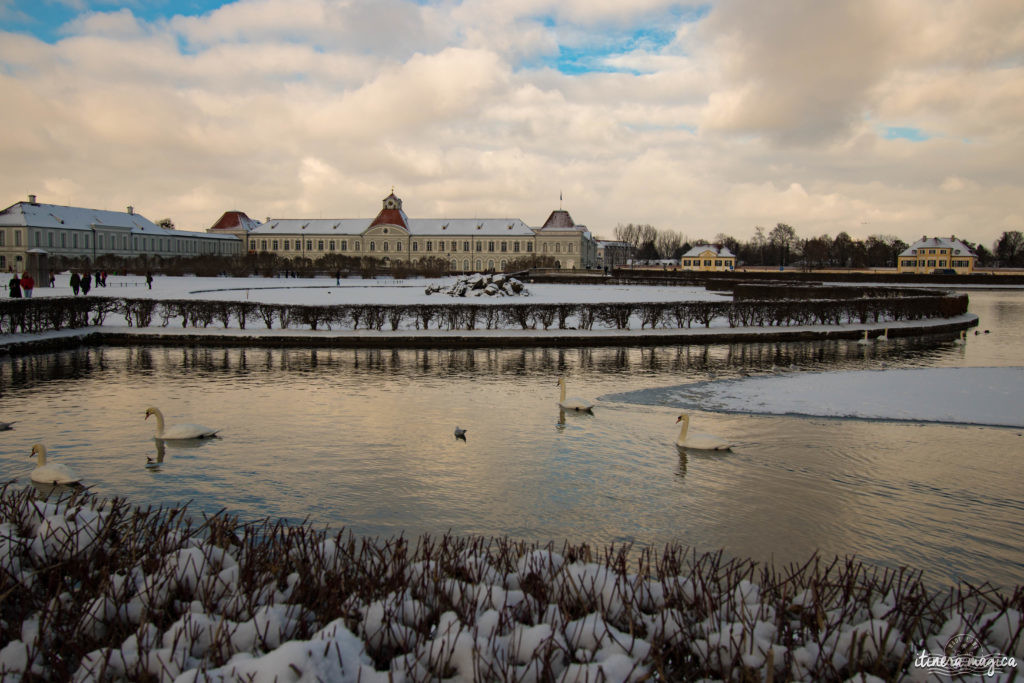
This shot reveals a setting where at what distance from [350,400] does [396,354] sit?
6.40 metres

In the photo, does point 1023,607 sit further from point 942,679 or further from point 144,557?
point 144,557

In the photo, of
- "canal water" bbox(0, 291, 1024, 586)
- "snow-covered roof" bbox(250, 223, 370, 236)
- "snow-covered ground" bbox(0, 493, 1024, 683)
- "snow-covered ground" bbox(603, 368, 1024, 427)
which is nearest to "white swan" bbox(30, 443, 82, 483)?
"canal water" bbox(0, 291, 1024, 586)

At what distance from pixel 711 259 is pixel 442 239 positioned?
46.7m

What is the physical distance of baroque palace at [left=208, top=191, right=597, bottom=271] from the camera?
105438 millimetres

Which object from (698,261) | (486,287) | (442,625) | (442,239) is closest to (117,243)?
(442,239)

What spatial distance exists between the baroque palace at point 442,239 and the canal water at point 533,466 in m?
92.1

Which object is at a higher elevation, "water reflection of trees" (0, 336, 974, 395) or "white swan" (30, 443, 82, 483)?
"water reflection of trees" (0, 336, 974, 395)

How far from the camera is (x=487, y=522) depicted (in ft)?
20.2

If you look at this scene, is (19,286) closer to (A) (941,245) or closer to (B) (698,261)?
(B) (698,261)

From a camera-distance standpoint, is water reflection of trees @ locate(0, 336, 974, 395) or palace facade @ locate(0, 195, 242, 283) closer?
water reflection of trees @ locate(0, 336, 974, 395)

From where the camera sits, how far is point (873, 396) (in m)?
11.7

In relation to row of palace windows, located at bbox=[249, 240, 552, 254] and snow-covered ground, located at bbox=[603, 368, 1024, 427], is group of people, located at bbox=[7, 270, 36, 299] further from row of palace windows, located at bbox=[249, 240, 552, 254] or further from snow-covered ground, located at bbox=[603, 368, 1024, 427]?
row of palace windows, located at bbox=[249, 240, 552, 254]

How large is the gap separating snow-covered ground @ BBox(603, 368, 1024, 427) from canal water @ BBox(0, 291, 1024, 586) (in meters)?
0.56

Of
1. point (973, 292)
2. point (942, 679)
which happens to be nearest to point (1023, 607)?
point (942, 679)
